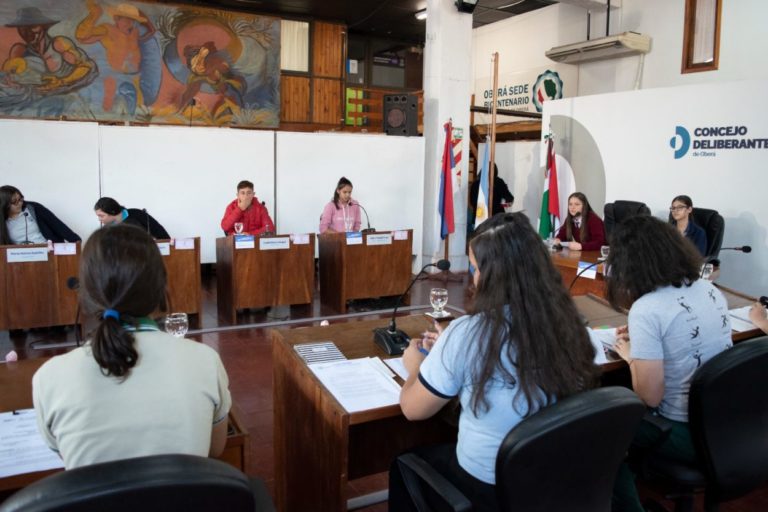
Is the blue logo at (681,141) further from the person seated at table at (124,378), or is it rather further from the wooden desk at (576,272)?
the person seated at table at (124,378)

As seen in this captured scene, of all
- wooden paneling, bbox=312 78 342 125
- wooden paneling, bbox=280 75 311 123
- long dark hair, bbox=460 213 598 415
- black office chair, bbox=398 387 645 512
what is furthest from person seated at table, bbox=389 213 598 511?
wooden paneling, bbox=312 78 342 125

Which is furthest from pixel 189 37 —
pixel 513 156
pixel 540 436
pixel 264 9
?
pixel 540 436

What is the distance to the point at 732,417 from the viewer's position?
1.74 m

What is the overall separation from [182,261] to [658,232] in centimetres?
390

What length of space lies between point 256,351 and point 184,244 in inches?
45.5

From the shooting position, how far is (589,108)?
23.1 ft

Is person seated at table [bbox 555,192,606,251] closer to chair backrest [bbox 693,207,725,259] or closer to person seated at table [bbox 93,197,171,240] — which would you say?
chair backrest [bbox 693,207,725,259]

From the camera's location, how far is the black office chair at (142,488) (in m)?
0.87

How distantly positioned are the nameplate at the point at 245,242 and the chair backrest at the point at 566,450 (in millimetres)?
4050

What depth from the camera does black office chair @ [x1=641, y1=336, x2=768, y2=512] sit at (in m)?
1.66

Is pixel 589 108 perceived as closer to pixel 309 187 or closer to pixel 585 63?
pixel 585 63

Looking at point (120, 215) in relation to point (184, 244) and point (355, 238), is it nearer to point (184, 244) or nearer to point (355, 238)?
point (184, 244)

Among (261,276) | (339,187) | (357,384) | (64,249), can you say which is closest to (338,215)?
(339,187)

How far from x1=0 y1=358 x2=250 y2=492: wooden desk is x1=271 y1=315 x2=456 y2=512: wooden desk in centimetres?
26
